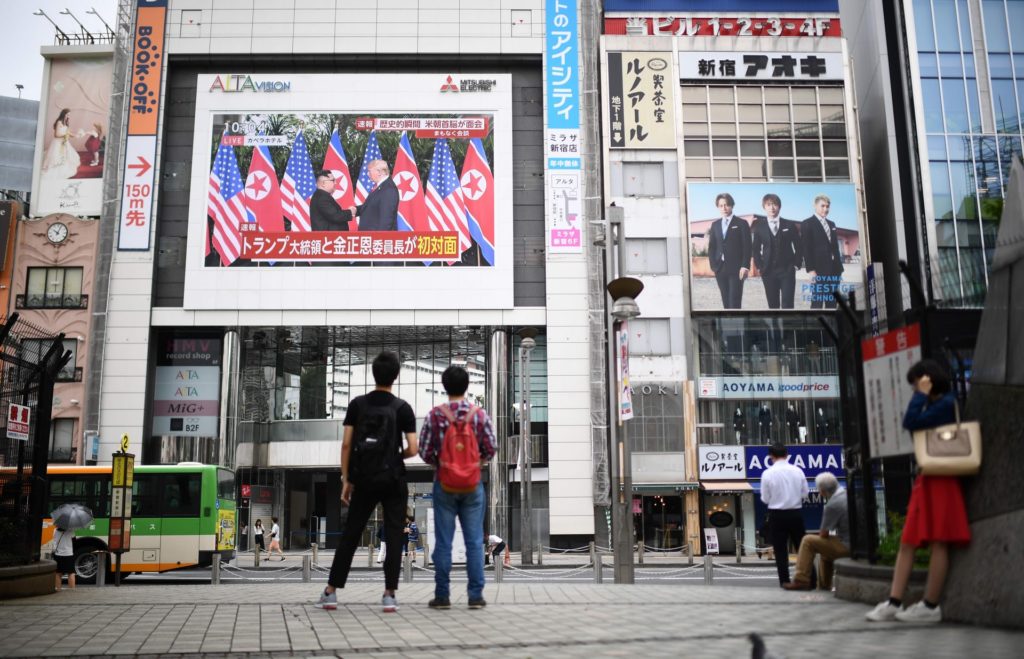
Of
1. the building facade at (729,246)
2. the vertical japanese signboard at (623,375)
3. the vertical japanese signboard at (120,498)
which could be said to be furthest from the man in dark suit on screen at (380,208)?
the vertical japanese signboard at (623,375)

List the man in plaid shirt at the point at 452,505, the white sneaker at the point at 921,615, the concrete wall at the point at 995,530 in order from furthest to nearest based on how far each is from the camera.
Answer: the man in plaid shirt at the point at 452,505 < the white sneaker at the point at 921,615 < the concrete wall at the point at 995,530

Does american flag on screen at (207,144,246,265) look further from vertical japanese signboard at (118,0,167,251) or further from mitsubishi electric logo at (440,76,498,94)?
mitsubishi electric logo at (440,76,498,94)

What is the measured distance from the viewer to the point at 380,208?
132 feet

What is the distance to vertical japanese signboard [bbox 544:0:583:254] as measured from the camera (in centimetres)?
4044

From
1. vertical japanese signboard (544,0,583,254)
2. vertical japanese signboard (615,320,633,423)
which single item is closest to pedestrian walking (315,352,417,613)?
vertical japanese signboard (615,320,633,423)

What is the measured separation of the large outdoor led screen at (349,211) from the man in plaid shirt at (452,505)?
33.1 meters

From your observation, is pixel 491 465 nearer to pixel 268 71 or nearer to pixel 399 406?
pixel 268 71

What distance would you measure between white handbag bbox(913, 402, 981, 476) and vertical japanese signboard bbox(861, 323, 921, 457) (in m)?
1.09

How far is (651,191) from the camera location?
40.5m

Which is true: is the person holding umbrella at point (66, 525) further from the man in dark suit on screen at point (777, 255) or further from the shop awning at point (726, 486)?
the man in dark suit on screen at point (777, 255)

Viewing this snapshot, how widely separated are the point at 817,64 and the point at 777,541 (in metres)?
35.0

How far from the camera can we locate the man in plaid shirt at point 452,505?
6.80 metres

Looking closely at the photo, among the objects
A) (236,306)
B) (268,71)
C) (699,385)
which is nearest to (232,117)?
(268,71)

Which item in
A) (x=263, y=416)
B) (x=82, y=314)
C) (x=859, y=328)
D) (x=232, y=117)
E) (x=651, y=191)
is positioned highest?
(x=232, y=117)
